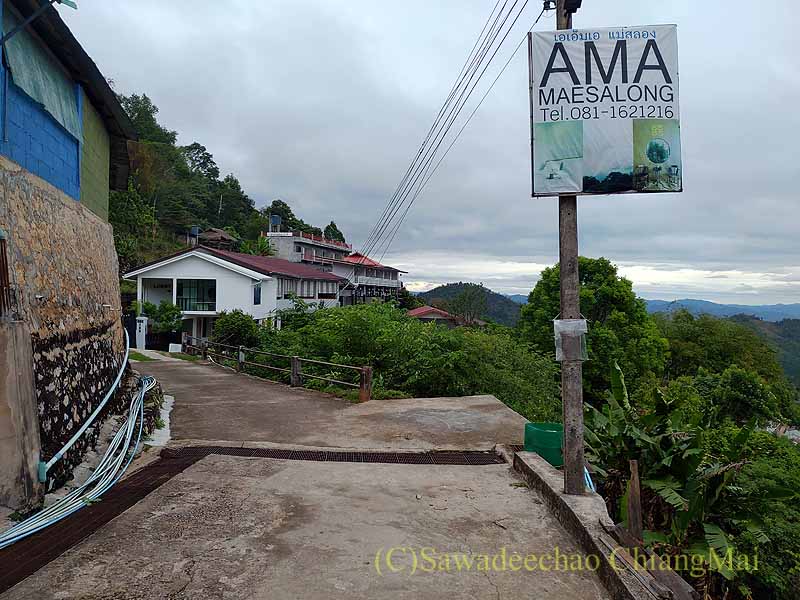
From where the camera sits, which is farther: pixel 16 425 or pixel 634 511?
pixel 16 425

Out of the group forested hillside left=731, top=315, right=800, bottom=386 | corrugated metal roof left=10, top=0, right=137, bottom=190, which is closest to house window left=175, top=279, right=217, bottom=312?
corrugated metal roof left=10, top=0, right=137, bottom=190

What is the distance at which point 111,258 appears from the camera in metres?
9.26

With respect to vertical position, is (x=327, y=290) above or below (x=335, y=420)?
above

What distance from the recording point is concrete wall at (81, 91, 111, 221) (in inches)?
319

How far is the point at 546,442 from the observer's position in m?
6.09

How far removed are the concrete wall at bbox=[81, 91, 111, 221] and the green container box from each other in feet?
23.6

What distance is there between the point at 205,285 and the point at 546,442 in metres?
24.1

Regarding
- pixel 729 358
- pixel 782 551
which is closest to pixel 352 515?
pixel 782 551

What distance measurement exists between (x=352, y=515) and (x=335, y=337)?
8750mm

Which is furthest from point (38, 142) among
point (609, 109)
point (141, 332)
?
point (141, 332)

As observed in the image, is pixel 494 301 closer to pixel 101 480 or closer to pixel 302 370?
pixel 302 370

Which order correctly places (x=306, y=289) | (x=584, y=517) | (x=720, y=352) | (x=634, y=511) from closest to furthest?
(x=634, y=511)
(x=584, y=517)
(x=720, y=352)
(x=306, y=289)

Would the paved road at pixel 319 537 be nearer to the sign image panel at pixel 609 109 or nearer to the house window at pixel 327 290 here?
the sign image panel at pixel 609 109

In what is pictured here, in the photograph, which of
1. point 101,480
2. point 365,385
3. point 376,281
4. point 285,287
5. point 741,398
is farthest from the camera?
point 376,281
